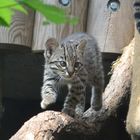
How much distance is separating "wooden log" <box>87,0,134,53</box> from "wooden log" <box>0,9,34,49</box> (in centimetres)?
62

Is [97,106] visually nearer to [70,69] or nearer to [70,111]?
[70,111]

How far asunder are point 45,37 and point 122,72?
85 centimetres

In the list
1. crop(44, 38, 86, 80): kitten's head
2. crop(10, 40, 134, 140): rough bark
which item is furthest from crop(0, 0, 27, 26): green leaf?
crop(44, 38, 86, 80): kitten's head

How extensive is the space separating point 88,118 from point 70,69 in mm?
727

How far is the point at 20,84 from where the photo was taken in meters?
6.34

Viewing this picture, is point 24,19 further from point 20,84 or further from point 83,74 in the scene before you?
point 20,84

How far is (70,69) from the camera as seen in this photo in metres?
4.09

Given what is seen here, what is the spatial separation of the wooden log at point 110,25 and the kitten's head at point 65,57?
732 mm

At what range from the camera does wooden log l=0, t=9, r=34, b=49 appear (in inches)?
196

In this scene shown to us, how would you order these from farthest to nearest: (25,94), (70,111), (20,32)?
(25,94), (20,32), (70,111)

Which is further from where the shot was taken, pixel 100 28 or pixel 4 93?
pixel 4 93

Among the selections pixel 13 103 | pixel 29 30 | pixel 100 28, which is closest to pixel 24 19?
pixel 29 30

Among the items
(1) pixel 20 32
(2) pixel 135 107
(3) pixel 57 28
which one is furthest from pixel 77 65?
(1) pixel 20 32

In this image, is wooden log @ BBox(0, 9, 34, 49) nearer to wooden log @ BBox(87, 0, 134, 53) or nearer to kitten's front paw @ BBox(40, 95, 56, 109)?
wooden log @ BBox(87, 0, 134, 53)
